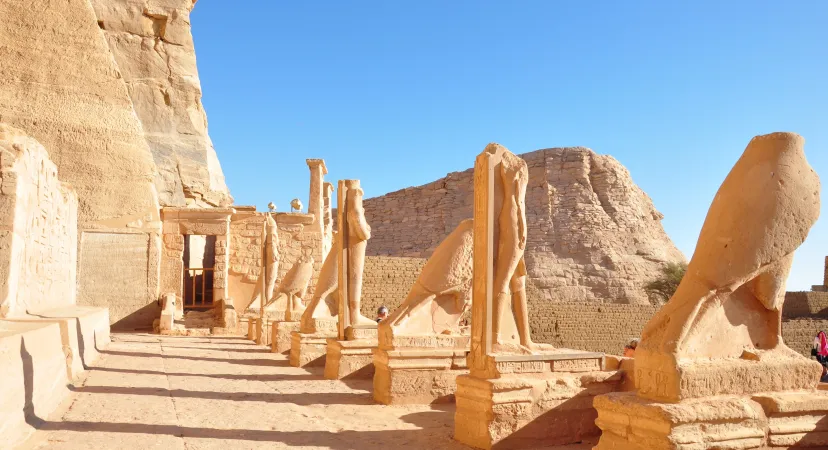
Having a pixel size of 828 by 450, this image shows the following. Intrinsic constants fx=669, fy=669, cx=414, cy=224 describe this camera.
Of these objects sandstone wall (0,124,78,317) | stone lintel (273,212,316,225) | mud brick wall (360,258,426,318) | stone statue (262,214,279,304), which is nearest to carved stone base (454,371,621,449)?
sandstone wall (0,124,78,317)

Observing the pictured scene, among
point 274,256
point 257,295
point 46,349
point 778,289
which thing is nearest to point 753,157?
point 778,289

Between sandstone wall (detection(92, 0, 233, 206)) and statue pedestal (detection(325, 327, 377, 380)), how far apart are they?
664 inches

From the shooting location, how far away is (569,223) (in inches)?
1523

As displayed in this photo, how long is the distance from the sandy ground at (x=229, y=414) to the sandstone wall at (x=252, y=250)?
1073cm

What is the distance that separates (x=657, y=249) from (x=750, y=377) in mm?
37524

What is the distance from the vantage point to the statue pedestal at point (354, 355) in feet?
24.6

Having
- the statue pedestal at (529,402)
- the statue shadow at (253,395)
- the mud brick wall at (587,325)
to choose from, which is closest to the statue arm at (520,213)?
the statue pedestal at (529,402)

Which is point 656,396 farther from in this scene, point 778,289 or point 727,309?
point 778,289

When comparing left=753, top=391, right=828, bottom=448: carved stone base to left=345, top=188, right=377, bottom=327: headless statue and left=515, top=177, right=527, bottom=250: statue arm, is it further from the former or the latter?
left=345, top=188, right=377, bottom=327: headless statue

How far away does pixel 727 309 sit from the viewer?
364cm

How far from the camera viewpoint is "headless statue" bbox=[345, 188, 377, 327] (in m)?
7.58

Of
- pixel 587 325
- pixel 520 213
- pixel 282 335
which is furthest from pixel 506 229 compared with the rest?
pixel 587 325

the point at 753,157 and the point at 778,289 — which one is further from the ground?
the point at 753,157

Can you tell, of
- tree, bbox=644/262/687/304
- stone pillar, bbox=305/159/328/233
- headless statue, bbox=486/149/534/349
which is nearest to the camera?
headless statue, bbox=486/149/534/349
